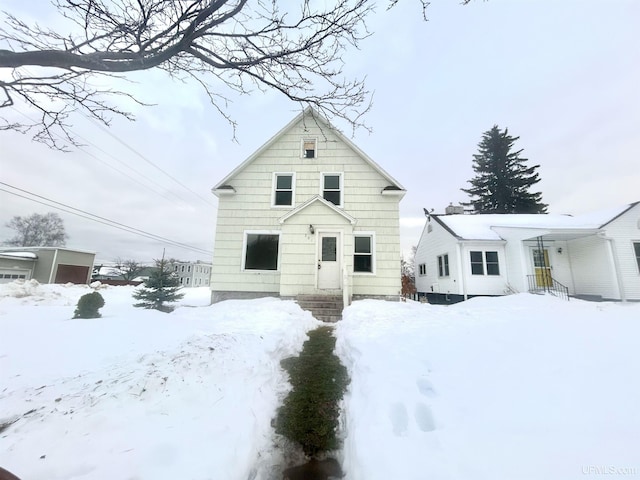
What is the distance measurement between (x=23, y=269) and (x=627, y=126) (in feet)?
128

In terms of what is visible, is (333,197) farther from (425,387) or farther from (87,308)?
(425,387)

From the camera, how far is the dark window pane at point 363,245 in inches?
385

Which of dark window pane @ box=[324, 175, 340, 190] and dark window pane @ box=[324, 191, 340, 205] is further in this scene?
dark window pane @ box=[324, 175, 340, 190]

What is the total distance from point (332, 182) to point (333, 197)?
2.12ft

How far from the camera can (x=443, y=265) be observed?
14703 millimetres

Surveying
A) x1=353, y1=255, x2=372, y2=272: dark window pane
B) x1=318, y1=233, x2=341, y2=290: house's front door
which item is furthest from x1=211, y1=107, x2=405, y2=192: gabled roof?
x1=318, y1=233, x2=341, y2=290: house's front door

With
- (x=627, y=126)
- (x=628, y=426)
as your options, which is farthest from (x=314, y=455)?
(x=627, y=126)

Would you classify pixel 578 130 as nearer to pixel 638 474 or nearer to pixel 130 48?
pixel 638 474

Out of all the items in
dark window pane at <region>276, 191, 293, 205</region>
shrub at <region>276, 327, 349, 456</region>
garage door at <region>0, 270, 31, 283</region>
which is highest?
dark window pane at <region>276, 191, 293, 205</region>

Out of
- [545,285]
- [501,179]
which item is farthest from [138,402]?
[501,179]

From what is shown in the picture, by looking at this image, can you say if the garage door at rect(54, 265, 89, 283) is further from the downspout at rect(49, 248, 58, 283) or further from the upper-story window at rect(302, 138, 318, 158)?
the upper-story window at rect(302, 138, 318, 158)

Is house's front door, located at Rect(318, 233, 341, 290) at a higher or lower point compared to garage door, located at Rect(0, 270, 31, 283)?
higher

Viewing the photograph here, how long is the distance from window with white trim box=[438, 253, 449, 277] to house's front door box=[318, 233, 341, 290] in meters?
8.03

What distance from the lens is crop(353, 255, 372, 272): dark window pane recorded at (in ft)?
31.7
